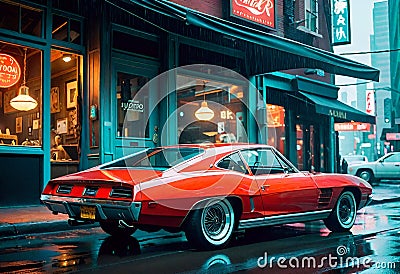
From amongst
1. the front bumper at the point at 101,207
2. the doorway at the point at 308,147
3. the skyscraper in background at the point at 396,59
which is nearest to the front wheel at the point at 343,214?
the front bumper at the point at 101,207

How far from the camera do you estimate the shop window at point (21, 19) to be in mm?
10172

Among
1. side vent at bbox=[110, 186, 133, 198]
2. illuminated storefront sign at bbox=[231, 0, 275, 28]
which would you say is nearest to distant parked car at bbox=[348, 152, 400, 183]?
illuminated storefront sign at bbox=[231, 0, 275, 28]

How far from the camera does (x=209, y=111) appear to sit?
47.1ft

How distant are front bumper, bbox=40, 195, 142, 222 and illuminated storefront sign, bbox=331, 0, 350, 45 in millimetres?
15057

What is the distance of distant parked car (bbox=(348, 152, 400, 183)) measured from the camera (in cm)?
2350

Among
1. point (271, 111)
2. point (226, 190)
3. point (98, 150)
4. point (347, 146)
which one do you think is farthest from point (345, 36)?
point (347, 146)

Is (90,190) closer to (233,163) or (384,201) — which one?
(233,163)

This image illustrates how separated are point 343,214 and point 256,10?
8265mm

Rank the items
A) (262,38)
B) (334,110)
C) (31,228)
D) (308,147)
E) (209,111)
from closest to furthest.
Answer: (31,228), (262,38), (209,111), (334,110), (308,147)

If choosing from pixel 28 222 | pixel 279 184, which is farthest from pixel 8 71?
pixel 279 184

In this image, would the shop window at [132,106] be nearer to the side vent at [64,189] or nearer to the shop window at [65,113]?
the shop window at [65,113]

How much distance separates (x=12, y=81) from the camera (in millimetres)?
10766

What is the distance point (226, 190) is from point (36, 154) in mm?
5400

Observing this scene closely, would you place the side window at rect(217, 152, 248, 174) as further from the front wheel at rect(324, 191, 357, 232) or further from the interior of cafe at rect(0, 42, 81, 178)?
the interior of cafe at rect(0, 42, 81, 178)
